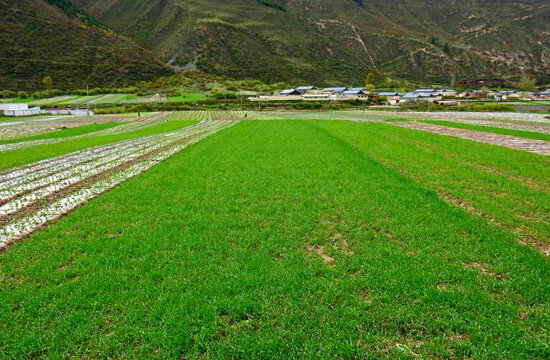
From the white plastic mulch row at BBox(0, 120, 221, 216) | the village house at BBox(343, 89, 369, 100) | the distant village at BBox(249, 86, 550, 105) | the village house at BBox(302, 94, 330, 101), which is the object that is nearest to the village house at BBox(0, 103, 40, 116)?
the distant village at BBox(249, 86, 550, 105)

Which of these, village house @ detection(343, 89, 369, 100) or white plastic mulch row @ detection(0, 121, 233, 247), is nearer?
white plastic mulch row @ detection(0, 121, 233, 247)

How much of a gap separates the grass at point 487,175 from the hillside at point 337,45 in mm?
132644

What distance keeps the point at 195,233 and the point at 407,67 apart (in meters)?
184

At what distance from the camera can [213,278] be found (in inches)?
202

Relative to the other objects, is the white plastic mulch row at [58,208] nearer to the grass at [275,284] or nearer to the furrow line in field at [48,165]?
the grass at [275,284]

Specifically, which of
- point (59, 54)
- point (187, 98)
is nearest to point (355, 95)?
point (187, 98)

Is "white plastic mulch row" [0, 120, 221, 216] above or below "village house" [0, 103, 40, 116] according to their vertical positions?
below

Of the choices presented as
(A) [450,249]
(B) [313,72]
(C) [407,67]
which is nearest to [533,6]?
(C) [407,67]

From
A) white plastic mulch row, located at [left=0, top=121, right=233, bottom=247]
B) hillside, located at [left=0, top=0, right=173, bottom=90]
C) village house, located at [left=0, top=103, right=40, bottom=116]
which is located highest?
hillside, located at [left=0, top=0, right=173, bottom=90]

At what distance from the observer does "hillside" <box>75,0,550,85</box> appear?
145000mm

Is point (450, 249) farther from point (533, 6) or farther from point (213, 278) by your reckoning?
point (533, 6)

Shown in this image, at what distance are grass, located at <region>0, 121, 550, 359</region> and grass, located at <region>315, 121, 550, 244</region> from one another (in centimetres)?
143

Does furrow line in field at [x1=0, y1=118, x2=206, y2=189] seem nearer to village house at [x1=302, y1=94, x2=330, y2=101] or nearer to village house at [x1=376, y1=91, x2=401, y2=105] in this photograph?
village house at [x1=302, y1=94, x2=330, y2=101]

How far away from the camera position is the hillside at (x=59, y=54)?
9238 centimetres
